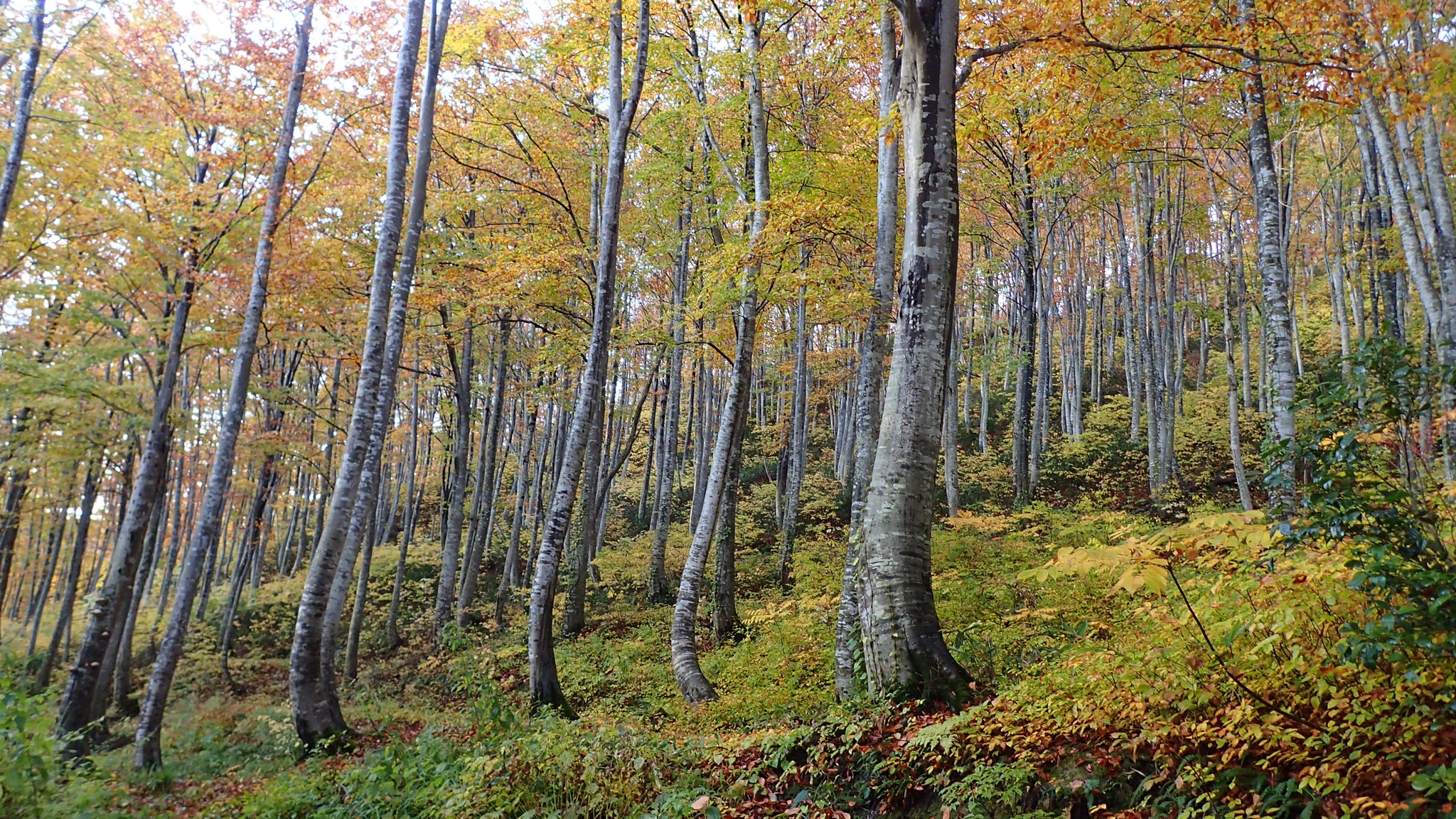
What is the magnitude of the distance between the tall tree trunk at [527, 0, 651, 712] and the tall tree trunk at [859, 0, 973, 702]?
15.7 feet

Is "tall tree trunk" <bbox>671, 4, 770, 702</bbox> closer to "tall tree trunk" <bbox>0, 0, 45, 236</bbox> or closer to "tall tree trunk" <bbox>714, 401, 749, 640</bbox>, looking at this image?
"tall tree trunk" <bbox>714, 401, 749, 640</bbox>

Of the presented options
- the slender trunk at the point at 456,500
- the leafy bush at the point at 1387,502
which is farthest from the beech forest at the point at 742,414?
the slender trunk at the point at 456,500

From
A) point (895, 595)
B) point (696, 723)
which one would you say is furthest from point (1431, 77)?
point (696, 723)

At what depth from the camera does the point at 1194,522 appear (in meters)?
3.23

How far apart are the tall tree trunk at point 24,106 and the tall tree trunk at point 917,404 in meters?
11.2

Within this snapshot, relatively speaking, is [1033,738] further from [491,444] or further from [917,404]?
[491,444]

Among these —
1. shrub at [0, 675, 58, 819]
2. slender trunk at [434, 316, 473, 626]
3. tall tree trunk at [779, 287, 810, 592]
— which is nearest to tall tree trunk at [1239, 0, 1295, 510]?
tall tree trunk at [779, 287, 810, 592]

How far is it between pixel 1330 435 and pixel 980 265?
12.0 metres

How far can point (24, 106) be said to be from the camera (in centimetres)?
878

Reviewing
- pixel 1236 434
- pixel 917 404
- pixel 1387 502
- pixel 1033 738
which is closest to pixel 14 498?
pixel 917 404

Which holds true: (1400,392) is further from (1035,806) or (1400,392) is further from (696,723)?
(696,723)

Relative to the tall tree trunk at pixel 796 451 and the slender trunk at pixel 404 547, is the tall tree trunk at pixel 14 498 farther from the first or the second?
the tall tree trunk at pixel 796 451

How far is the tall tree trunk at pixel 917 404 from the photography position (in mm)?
4121

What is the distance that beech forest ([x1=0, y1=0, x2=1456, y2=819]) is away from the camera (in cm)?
298
